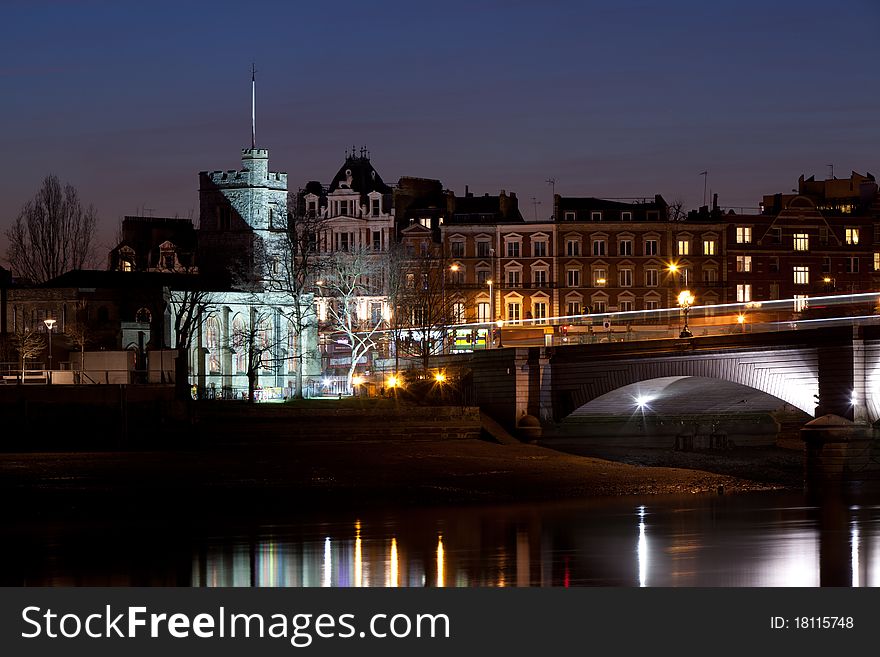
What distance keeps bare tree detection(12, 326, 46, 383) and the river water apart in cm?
4788

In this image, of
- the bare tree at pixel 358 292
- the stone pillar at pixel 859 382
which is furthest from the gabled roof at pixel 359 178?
the stone pillar at pixel 859 382

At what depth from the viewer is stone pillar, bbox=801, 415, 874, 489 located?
58.3 metres

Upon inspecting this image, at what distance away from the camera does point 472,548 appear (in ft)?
132

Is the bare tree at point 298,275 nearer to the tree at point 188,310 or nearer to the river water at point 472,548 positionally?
the tree at point 188,310

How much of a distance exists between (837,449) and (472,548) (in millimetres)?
23632

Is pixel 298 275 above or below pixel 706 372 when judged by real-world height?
above

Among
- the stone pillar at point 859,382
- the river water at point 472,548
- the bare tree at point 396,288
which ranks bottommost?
the river water at point 472,548

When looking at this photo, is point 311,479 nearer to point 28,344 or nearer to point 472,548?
point 472,548

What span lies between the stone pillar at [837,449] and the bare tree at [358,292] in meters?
40.9

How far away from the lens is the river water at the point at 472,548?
1374 inches

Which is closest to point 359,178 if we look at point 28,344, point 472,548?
point 28,344
